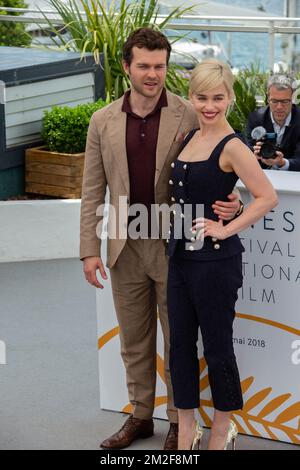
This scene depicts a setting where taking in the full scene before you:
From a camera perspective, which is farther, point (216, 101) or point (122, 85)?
point (122, 85)

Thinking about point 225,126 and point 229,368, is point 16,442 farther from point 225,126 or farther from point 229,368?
point 225,126

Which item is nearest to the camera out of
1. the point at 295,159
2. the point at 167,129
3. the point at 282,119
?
the point at 167,129

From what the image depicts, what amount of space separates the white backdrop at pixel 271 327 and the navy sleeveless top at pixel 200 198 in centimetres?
31

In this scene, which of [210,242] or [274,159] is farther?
[274,159]

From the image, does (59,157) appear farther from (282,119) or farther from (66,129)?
(282,119)

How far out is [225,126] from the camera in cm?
413

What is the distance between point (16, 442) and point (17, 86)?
3930 millimetres

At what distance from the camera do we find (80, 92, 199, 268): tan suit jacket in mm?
4309

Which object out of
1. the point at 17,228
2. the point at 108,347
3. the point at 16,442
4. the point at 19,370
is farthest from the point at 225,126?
the point at 17,228

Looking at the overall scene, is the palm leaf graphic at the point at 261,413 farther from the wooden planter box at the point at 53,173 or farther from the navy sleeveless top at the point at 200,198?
the wooden planter box at the point at 53,173

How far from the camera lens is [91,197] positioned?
4473 mm

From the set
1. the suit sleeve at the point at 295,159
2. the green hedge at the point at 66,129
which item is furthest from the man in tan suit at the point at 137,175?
the green hedge at the point at 66,129

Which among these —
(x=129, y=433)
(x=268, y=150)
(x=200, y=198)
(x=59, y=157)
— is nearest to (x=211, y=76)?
(x=200, y=198)

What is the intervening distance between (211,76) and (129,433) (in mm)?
1664
